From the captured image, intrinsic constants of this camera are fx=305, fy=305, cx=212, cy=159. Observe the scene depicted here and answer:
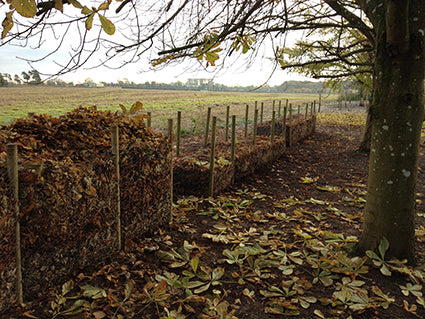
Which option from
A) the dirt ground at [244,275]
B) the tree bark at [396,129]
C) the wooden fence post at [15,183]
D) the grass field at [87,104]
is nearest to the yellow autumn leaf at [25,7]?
the wooden fence post at [15,183]

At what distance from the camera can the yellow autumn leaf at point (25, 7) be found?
143cm

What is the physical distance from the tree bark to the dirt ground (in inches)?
13.9

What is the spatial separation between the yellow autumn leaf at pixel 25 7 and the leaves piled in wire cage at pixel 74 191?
4.99 ft

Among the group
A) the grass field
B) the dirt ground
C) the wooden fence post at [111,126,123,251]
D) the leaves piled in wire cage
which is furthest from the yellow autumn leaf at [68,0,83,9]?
the grass field

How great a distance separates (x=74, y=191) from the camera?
2.97m

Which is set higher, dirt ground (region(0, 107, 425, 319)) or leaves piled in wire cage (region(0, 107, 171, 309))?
leaves piled in wire cage (region(0, 107, 171, 309))

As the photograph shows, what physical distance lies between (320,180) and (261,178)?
5.11 ft

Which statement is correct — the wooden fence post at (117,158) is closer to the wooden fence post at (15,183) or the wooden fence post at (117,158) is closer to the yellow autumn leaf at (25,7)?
the wooden fence post at (15,183)

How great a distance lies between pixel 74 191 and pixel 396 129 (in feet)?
11.0

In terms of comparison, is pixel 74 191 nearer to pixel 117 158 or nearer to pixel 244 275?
pixel 117 158

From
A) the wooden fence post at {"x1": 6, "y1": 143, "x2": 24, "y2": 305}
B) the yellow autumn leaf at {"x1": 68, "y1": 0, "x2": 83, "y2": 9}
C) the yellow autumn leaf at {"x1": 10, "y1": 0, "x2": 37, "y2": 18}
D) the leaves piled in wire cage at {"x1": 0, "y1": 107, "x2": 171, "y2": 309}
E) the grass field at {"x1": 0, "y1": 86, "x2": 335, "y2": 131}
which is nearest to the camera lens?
the yellow autumn leaf at {"x1": 10, "y1": 0, "x2": 37, "y2": 18}

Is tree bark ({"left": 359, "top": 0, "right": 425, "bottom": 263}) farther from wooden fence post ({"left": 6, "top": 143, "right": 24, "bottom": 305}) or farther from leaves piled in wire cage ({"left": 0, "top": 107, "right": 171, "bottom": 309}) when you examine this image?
wooden fence post ({"left": 6, "top": 143, "right": 24, "bottom": 305})

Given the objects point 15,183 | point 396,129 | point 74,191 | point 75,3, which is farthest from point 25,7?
point 396,129

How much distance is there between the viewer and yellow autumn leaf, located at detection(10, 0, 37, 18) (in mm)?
1434
